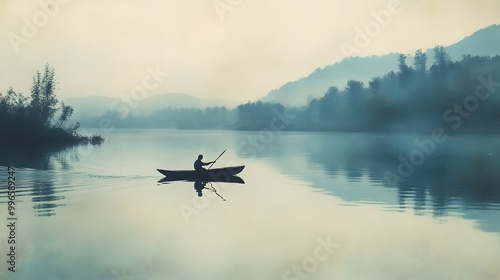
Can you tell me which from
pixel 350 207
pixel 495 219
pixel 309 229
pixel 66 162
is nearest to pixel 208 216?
pixel 309 229

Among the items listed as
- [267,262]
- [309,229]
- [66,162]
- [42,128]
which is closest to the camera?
[267,262]

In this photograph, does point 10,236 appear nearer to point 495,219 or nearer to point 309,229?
point 309,229

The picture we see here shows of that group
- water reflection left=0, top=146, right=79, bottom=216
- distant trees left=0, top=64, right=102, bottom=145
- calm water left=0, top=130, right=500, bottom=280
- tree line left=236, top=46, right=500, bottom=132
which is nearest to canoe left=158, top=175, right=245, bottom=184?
calm water left=0, top=130, right=500, bottom=280

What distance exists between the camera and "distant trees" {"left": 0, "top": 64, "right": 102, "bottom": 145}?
4375 centimetres

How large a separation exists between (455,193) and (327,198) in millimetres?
5255

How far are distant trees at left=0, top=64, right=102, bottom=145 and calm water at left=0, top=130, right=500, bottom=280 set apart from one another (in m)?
18.6

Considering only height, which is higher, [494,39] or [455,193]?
[494,39]

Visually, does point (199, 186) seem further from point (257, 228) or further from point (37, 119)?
point (37, 119)

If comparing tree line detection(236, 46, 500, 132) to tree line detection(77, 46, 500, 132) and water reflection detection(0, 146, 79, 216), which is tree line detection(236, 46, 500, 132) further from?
water reflection detection(0, 146, 79, 216)

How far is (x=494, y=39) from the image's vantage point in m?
136

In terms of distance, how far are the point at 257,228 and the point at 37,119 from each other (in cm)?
3483

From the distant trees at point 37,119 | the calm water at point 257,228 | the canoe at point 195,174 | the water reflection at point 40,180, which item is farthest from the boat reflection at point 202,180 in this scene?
the distant trees at point 37,119

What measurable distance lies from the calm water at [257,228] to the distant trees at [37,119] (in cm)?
1861

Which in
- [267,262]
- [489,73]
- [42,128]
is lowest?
[267,262]
